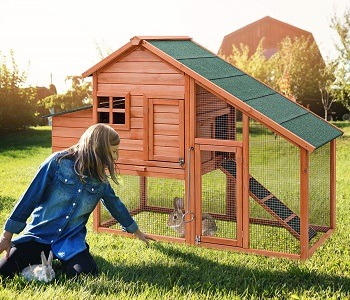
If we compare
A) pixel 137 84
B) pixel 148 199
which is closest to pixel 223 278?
pixel 137 84

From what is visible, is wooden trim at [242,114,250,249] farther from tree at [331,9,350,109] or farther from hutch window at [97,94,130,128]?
tree at [331,9,350,109]

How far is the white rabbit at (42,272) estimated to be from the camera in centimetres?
605

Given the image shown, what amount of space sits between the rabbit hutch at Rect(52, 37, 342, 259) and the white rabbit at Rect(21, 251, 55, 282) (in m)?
2.20

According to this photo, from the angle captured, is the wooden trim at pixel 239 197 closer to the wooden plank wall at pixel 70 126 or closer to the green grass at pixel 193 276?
the green grass at pixel 193 276

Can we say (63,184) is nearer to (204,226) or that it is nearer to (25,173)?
(204,226)

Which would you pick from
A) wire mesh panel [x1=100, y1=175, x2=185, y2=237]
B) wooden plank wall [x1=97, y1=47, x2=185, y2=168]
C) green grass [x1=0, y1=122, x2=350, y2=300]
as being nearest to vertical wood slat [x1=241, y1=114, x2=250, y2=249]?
green grass [x1=0, y1=122, x2=350, y2=300]

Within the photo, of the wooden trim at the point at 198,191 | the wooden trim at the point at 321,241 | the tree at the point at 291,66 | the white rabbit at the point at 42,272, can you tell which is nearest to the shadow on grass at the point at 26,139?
the tree at the point at 291,66

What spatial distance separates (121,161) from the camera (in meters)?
8.33

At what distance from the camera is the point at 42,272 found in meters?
6.07

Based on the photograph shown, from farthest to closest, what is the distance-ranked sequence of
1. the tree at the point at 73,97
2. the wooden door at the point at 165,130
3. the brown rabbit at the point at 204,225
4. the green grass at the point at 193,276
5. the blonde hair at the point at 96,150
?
the tree at the point at 73,97 < the brown rabbit at the point at 204,225 < the wooden door at the point at 165,130 < the blonde hair at the point at 96,150 < the green grass at the point at 193,276

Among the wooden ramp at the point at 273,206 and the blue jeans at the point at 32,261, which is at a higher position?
the wooden ramp at the point at 273,206

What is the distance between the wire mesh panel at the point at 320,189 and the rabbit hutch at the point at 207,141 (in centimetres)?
1

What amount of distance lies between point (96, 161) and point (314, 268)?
249cm

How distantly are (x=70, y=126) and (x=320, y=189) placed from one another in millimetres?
3172
